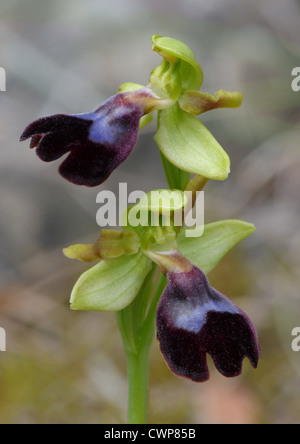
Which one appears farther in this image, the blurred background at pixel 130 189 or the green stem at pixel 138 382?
the blurred background at pixel 130 189

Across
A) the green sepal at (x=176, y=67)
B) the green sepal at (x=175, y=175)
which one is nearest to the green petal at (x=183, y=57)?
the green sepal at (x=176, y=67)

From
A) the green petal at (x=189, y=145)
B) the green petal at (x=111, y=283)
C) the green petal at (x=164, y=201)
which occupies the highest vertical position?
the green petal at (x=189, y=145)

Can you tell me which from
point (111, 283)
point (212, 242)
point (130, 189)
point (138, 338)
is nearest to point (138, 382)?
point (138, 338)

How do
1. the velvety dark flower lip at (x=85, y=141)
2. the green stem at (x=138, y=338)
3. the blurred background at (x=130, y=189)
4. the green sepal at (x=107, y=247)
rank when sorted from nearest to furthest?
the velvety dark flower lip at (x=85, y=141), the green sepal at (x=107, y=247), the green stem at (x=138, y=338), the blurred background at (x=130, y=189)

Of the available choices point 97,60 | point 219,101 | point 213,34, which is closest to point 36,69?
point 97,60

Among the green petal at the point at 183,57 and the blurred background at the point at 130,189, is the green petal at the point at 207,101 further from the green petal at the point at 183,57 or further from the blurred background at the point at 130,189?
the blurred background at the point at 130,189

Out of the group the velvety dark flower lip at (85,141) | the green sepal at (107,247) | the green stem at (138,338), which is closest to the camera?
the velvety dark flower lip at (85,141)

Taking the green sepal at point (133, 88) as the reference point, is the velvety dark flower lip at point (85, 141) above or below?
below
